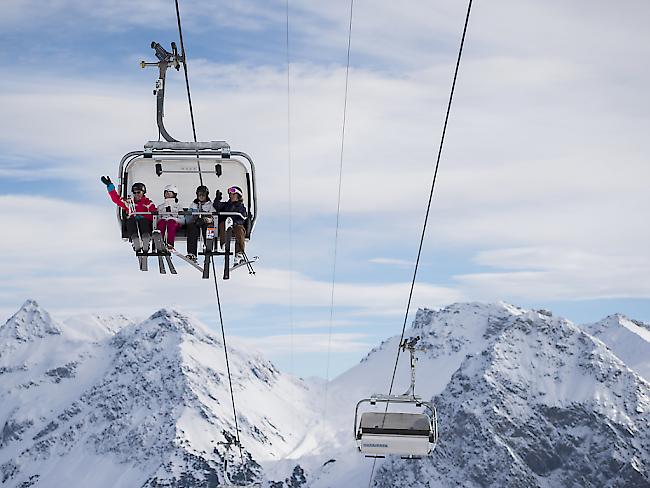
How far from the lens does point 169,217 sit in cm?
2511

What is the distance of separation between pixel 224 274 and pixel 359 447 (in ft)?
50.7

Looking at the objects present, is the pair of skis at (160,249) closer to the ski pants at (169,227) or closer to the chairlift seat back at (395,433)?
the ski pants at (169,227)

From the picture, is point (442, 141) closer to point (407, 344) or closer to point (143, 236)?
point (143, 236)

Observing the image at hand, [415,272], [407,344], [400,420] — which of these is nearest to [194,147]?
[415,272]

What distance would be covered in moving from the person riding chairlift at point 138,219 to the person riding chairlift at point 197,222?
0.89m

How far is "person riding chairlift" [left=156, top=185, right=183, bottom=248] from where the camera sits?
25.0m

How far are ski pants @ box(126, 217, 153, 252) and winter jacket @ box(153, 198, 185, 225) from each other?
429mm

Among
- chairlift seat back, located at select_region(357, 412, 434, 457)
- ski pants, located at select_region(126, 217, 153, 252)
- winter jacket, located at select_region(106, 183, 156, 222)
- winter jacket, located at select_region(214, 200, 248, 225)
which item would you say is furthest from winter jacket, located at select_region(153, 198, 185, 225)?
chairlift seat back, located at select_region(357, 412, 434, 457)

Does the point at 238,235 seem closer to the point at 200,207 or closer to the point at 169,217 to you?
the point at 200,207

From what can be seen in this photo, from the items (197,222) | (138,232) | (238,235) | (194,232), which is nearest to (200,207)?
(197,222)

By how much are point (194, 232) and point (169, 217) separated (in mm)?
649

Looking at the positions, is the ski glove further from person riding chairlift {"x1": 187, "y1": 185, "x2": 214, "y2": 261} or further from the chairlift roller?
the chairlift roller

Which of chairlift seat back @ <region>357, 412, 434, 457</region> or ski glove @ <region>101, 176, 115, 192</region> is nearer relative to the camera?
ski glove @ <region>101, 176, 115, 192</region>

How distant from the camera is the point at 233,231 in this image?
82.0 ft
